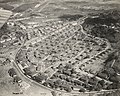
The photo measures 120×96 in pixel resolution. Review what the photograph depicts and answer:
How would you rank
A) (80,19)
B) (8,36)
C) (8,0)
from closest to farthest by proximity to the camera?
(8,36) < (80,19) < (8,0)

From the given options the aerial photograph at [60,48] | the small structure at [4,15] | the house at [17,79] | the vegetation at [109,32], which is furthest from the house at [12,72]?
the small structure at [4,15]

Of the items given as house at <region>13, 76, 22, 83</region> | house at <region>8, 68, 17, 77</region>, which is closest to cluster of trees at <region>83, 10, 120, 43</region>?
house at <region>8, 68, 17, 77</region>

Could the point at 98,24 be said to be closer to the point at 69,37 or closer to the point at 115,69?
the point at 69,37

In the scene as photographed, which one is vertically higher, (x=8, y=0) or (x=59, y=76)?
(x=8, y=0)

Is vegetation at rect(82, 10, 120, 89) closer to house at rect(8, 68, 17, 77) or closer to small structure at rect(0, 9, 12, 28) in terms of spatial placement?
house at rect(8, 68, 17, 77)

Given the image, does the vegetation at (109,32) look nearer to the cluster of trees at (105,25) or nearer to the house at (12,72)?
the cluster of trees at (105,25)

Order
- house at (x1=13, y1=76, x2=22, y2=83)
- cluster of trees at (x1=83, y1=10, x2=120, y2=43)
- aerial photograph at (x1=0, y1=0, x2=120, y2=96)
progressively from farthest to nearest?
cluster of trees at (x1=83, y1=10, x2=120, y2=43)
house at (x1=13, y1=76, x2=22, y2=83)
aerial photograph at (x1=0, y1=0, x2=120, y2=96)

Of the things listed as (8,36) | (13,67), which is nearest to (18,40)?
(8,36)

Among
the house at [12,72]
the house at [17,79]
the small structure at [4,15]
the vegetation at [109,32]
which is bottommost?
the house at [17,79]
